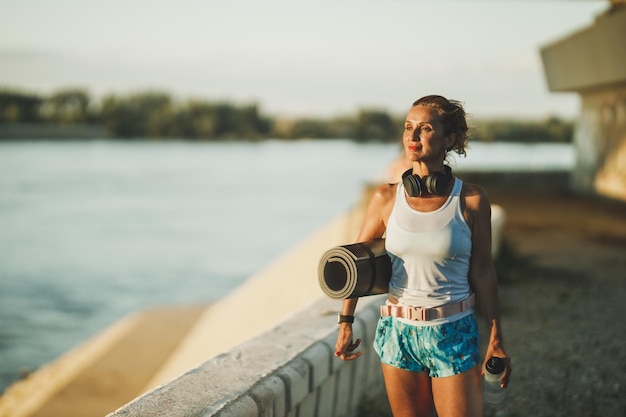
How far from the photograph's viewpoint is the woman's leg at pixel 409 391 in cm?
273

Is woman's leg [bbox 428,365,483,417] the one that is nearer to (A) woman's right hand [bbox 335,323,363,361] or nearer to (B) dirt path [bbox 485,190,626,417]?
(A) woman's right hand [bbox 335,323,363,361]

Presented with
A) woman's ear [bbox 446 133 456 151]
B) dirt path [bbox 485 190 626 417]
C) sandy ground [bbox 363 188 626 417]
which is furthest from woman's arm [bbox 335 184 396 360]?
dirt path [bbox 485 190 626 417]

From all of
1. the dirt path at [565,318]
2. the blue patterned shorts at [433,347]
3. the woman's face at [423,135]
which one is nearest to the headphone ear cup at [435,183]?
the woman's face at [423,135]

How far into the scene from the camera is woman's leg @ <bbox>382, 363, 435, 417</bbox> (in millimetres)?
2730

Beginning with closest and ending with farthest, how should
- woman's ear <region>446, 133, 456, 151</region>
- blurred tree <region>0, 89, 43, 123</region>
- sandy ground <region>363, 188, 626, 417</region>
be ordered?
woman's ear <region>446, 133, 456, 151</region>
sandy ground <region>363, 188, 626, 417</region>
blurred tree <region>0, 89, 43, 123</region>

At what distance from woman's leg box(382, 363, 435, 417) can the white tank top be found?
0.21 metres

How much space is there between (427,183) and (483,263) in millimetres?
378

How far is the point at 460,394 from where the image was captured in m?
2.64

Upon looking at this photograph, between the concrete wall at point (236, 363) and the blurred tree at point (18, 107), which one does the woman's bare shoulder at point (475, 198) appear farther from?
the blurred tree at point (18, 107)

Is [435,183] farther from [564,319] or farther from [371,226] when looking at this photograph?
[564,319]

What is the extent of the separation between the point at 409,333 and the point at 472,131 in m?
0.82

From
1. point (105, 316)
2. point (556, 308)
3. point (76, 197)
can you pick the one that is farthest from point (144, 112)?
point (556, 308)

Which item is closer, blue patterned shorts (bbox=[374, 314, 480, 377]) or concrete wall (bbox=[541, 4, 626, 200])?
blue patterned shorts (bbox=[374, 314, 480, 377])

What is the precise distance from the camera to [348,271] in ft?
8.84
